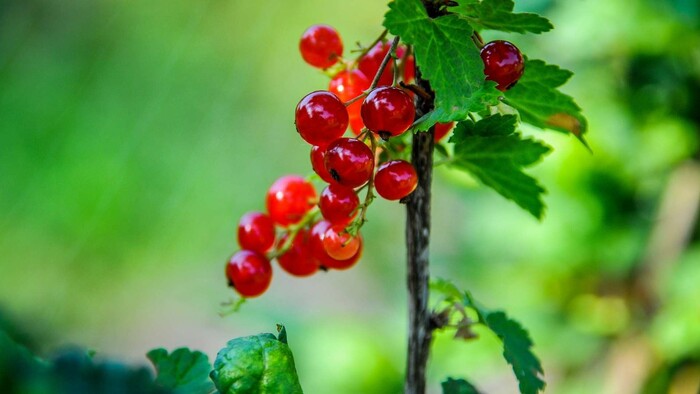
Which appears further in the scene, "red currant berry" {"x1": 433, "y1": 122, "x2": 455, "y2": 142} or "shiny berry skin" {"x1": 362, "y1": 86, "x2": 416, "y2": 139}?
"red currant berry" {"x1": 433, "y1": 122, "x2": 455, "y2": 142}

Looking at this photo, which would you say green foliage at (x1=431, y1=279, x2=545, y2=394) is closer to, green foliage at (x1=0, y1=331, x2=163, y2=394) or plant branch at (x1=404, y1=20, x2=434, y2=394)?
plant branch at (x1=404, y1=20, x2=434, y2=394)

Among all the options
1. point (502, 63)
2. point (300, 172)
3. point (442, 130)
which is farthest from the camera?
point (300, 172)

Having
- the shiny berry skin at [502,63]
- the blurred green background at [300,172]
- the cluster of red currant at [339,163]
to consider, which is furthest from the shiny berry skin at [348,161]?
the blurred green background at [300,172]

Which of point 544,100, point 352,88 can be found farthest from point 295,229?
point 544,100

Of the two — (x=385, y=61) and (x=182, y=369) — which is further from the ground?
(x=385, y=61)

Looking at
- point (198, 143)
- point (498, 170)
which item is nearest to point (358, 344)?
point (498, 170)

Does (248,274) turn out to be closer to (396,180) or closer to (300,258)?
(300,258)

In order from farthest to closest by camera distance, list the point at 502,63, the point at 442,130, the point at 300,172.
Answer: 1. the point at 300,172
2. the point at 442,130
3. the point at 502,63

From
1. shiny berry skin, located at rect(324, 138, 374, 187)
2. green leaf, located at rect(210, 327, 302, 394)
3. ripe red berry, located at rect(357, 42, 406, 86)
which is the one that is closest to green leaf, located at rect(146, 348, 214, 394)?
green leaf, located at rect(210, 327, 302, 394)
